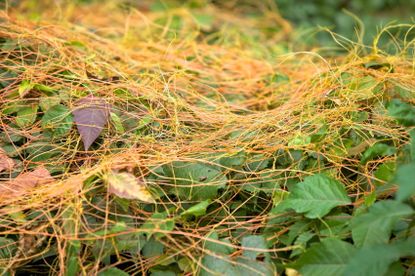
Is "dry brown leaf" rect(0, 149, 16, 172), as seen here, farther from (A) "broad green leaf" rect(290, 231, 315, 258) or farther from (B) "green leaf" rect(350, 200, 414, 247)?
(B) "green leaf" rect(350, 200, 414, 247)

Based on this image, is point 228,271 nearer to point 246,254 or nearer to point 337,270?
point 246,254

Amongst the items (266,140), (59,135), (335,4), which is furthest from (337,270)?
(335,4)

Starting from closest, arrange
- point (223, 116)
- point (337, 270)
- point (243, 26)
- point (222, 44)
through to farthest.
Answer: point (337, 270) < point (223, 116) < point (222, 44) < point (243, 26)

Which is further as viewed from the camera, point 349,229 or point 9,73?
point 9,73

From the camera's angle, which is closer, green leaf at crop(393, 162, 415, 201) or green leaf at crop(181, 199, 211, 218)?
green leaf at crop(393, 162, 415, 201)

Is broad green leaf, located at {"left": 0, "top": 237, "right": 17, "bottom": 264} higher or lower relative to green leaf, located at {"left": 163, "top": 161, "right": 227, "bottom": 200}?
lower

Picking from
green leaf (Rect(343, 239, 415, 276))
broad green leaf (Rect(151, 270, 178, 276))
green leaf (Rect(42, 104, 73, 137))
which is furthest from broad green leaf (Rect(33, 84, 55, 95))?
green leaf (Rect(343, 239, 415, 276))
